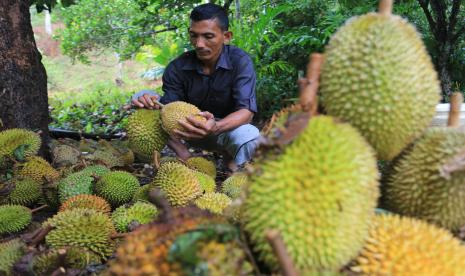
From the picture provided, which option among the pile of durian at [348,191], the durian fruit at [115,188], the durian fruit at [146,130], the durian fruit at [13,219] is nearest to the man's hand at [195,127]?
the durian fruit at [146,130]

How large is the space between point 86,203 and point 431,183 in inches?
56.8

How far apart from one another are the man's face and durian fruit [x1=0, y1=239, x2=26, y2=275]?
6.24ft

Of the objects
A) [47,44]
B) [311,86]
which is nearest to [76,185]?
[311,86]

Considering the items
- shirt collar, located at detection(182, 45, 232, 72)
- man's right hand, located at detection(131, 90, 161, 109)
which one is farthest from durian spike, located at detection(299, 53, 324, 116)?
shirt collar, located at detection(182, 45, 232, 72)

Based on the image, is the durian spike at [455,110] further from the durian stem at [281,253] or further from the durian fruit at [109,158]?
the durian fruit at [109,158]

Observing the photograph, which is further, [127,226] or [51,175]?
[51,175]

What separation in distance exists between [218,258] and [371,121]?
1.50 ft

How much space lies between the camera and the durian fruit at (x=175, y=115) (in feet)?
8.27

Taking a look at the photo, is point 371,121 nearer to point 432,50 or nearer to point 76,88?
point 432,50

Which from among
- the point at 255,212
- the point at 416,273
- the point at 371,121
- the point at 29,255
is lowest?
the point at 29,255

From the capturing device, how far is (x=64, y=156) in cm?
295

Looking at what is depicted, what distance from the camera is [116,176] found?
89.3 inches

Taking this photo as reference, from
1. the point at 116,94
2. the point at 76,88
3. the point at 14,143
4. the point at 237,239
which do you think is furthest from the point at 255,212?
the point at 76,88

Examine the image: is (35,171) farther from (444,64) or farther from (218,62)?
(444,64)
